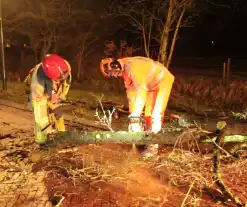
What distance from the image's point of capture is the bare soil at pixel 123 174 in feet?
13.7

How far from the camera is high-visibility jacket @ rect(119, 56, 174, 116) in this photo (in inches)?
211

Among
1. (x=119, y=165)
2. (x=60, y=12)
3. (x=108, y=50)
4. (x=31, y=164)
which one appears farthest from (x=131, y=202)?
(x=60, y=12)

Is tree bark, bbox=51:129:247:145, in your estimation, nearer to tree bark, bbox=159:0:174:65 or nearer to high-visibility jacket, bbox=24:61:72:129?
high-visibility jacket, bbox=24:61:72:129

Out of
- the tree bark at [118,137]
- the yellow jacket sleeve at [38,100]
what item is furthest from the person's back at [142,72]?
the yellow jacket sleeve at [38,100]

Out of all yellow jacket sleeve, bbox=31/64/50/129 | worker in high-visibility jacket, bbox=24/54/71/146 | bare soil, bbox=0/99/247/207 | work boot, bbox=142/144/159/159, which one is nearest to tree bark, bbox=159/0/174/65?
bare soil, bbox=0/99/247/207

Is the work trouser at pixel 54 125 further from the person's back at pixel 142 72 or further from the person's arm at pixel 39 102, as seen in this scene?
the person's back at pixel 142 72

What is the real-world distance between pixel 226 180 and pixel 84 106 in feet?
18.9

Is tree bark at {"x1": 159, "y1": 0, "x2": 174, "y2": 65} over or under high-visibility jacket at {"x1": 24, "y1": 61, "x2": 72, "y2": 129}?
over

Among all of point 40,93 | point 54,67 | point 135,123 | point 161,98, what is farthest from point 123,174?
point 54,67

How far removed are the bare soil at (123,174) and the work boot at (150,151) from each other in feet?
0.39

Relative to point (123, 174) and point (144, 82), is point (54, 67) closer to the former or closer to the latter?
point (144, 82)

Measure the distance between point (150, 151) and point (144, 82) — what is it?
3.69 ft

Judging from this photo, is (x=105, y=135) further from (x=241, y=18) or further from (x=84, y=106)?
(x=241, y=18)

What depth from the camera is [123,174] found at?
4.83m
